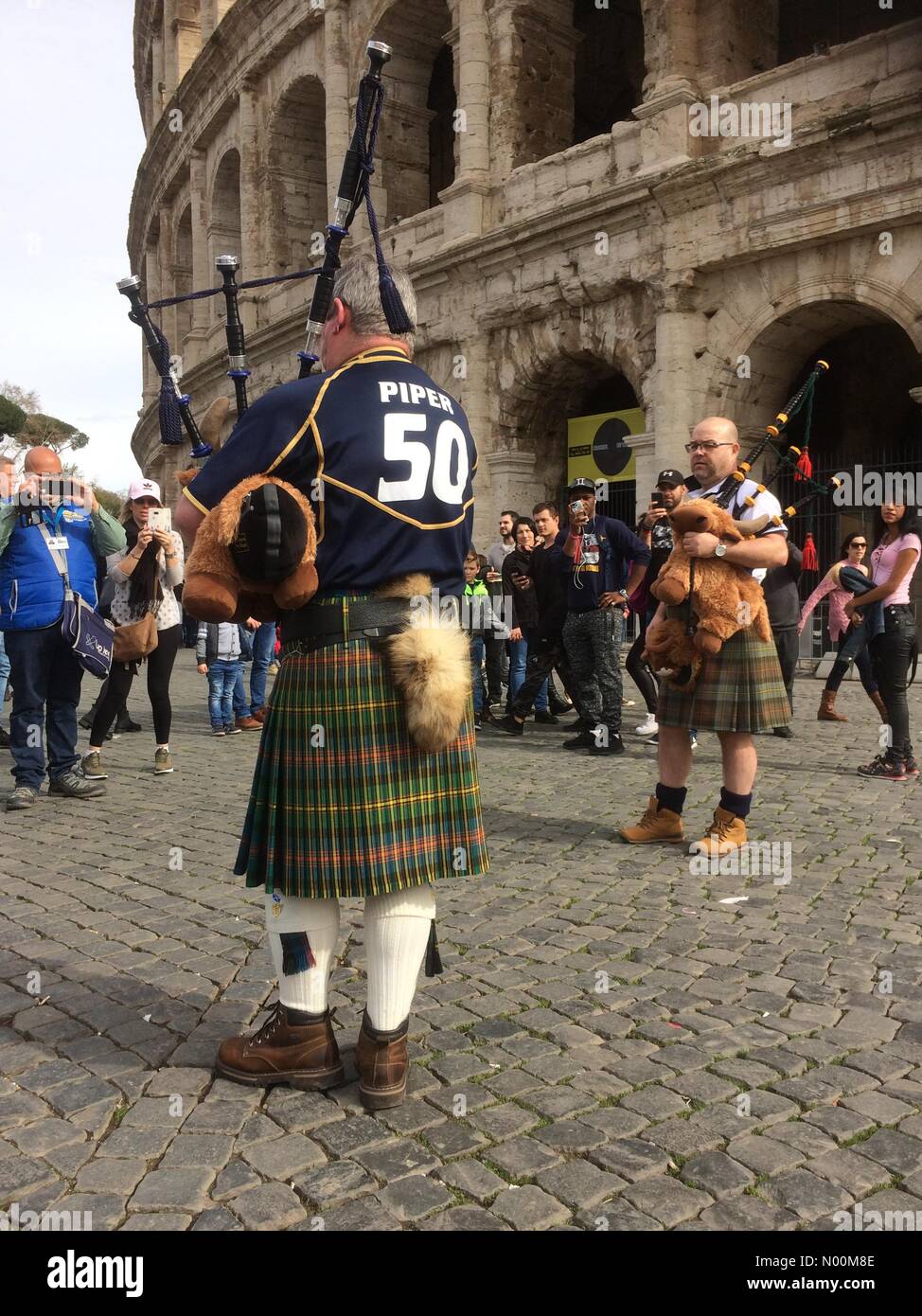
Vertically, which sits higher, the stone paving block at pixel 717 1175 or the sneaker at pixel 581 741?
the sneaker at pixel 581 741

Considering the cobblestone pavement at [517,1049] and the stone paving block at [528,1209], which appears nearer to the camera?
the stone paving block at [528,1209]

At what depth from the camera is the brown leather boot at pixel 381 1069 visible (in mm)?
2572

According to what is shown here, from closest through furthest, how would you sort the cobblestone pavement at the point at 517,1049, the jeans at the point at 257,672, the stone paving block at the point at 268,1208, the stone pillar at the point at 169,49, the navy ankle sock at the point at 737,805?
the stone paving block at the point at 268,1208
the cobblestone pavement at the point at 517,1049
the navy ankle sock at the point at 737,805
the jeans at the point at 257,672
the stone pillar at the point at 169,49

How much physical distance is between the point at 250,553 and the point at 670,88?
13.5 metres

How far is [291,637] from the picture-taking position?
2586 millimetres

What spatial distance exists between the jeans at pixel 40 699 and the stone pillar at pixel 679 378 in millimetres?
9096

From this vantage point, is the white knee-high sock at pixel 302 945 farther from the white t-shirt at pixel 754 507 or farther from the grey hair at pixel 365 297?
the white t-shirt at pixel 754 507

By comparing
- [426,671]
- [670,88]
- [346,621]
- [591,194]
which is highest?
[670,88]

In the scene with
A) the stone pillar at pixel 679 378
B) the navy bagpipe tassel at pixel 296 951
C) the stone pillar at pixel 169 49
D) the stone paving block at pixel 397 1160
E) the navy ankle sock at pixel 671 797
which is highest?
the stone pillar at pixel 169 49

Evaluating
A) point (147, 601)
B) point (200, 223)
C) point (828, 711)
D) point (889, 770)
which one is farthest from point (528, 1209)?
point (200, 223)

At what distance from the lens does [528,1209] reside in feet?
7.06

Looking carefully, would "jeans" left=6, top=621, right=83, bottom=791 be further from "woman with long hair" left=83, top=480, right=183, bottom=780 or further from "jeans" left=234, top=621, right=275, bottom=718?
"jeans" left=234, top=621, right=275, bottom=718

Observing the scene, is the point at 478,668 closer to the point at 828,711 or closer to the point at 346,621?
the point at 828,711

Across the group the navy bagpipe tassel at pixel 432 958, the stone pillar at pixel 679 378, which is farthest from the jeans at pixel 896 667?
the stone pillar at pixel 679 378
